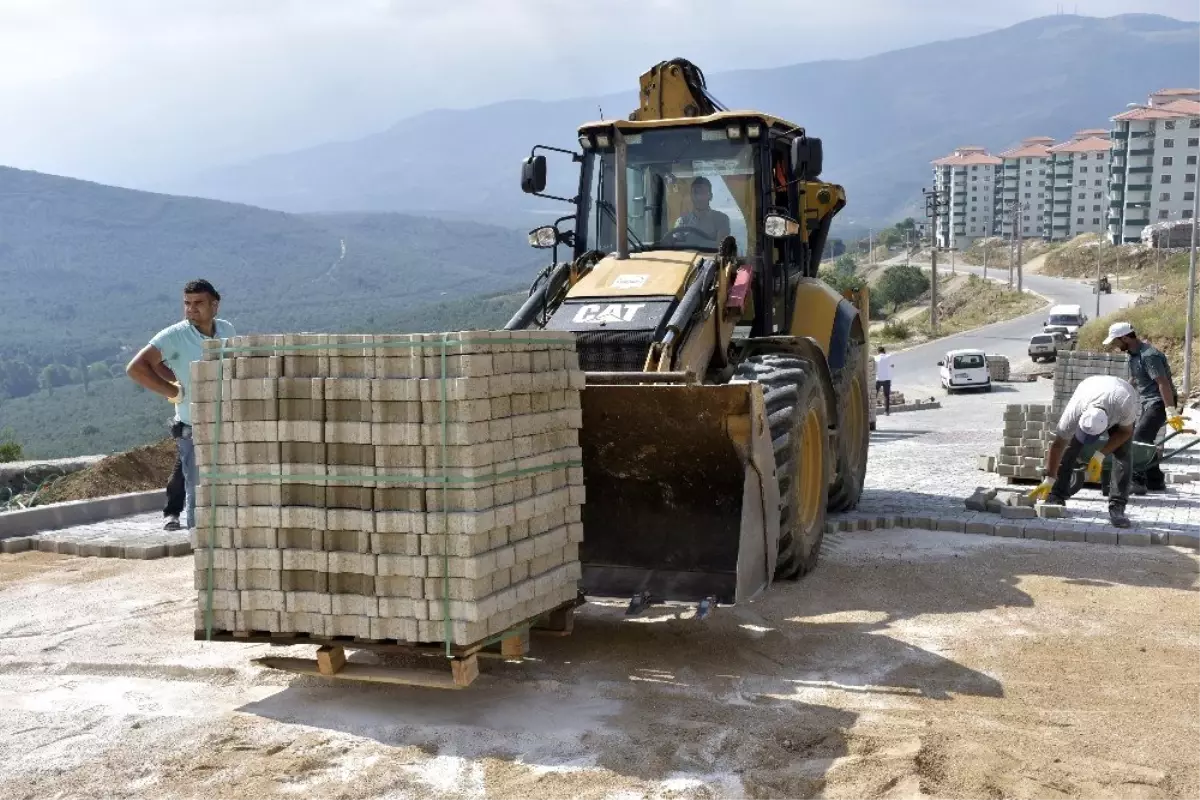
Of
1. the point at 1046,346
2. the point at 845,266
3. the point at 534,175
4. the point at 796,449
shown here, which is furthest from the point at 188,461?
the point at 845,266

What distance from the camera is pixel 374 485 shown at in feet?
17.3

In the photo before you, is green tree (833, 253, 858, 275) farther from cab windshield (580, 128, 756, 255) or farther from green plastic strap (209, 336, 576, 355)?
green plastic strap (209, 336, 576, 355)

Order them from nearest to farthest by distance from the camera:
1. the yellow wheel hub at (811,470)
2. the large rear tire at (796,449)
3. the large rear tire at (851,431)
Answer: the large rear tire at (796,449) < the yellow wheel hub at (811,470) < the large rear tire at (851,431)

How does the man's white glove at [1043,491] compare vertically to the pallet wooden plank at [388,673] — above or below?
above

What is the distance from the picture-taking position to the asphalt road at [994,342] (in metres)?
46.1

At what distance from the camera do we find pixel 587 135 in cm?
883

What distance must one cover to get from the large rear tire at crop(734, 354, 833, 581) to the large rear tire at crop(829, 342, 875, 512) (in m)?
1.04

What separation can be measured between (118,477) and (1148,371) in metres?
11.9

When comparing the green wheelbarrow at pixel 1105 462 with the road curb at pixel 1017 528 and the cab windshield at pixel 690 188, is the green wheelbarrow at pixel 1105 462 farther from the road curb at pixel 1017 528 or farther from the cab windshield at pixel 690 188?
the cab windshield at pixel 690 188

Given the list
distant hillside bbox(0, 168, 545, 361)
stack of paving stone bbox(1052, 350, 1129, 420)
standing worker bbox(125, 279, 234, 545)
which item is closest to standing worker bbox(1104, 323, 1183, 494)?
stack of paving stone bbox(1052, 350, 1129, 420)

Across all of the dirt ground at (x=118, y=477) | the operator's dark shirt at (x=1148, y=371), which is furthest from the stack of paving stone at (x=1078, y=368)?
the dirt ground at (x=118, y=477)

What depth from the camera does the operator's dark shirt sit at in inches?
437

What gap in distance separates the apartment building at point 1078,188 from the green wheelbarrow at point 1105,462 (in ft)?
514

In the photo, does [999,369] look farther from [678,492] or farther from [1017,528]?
[678,492]
